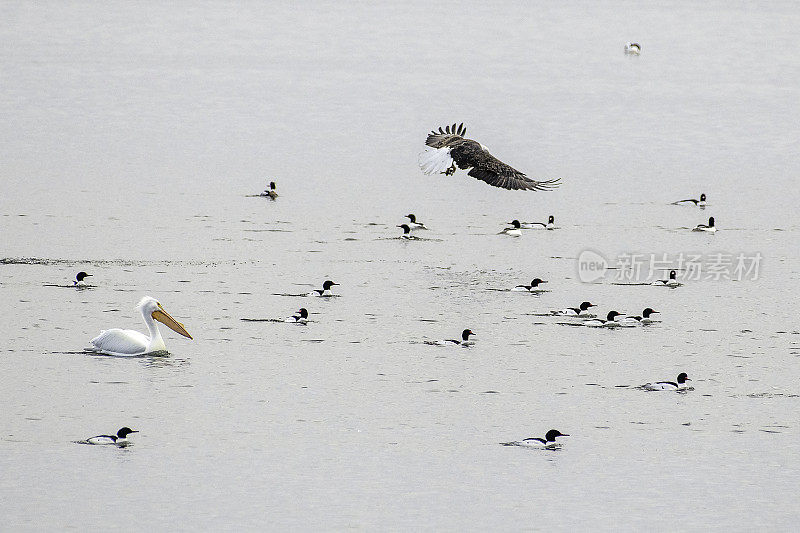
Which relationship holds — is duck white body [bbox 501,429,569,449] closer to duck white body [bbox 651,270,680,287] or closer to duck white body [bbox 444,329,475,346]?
duck white body [bbox 444,329,475,346]

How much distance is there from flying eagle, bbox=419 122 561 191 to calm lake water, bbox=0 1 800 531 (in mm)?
1724

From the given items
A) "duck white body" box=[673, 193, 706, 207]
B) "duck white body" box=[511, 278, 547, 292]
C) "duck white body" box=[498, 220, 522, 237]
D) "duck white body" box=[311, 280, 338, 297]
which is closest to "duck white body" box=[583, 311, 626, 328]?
"duck white body" box=[511, 278, 547, 292]

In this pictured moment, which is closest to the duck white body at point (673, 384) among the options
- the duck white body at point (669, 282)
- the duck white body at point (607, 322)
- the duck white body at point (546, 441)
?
the duck white body at point (546, 441)

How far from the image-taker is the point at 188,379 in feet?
→ 60.0

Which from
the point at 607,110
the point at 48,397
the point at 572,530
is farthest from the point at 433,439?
the point at 607,110

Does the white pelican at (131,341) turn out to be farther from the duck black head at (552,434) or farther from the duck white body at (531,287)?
the duck white body at (531,287)

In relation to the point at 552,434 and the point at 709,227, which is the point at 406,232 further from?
the point at 552,434

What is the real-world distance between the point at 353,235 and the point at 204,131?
19.1 meters

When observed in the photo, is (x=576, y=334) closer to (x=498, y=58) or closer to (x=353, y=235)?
(x=353, y=235)

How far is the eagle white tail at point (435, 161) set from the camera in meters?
28.6

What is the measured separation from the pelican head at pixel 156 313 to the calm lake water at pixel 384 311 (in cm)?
37

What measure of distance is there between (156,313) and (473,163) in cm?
1006

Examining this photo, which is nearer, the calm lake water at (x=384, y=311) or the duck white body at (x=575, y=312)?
the calm lake water at (x=384, y=311)

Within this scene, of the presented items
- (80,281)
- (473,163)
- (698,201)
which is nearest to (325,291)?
(80,281)
